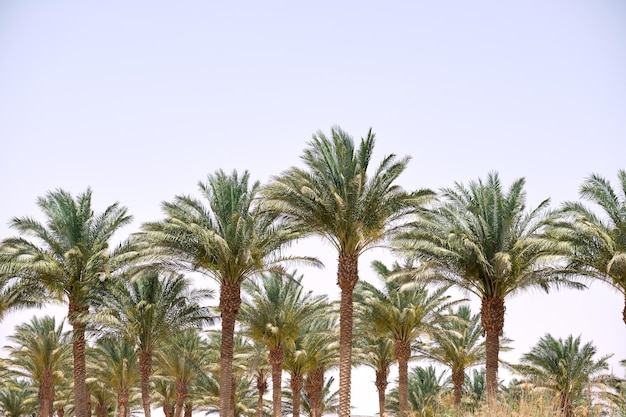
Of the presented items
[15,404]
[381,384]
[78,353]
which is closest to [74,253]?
[78,353]

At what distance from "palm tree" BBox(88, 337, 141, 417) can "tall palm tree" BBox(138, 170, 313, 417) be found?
14693 mm

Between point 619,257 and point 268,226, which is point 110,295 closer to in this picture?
point 268,226

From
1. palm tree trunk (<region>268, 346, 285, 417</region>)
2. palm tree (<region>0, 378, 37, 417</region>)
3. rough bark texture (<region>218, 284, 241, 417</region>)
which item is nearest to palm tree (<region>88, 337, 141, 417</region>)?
palm tree trunk (<region>268, 346, 285, 417</region>)

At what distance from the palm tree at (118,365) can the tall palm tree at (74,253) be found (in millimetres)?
10182

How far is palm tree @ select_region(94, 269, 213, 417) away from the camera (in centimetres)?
3219

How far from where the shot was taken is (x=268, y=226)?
94.4ft

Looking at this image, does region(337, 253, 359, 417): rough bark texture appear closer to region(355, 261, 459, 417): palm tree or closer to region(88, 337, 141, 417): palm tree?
region(355, 261, 459, 417): palm tree

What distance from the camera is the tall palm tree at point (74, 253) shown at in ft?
98.8

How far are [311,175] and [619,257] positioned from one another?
1090 centimetres

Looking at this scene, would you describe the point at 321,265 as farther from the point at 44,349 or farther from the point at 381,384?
the point at 44,349

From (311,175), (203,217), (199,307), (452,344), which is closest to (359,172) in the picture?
(311,175)

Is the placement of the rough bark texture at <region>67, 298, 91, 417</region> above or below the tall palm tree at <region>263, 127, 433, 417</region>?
below

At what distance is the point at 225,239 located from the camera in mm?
27828

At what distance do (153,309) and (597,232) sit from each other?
1971 centimetres
